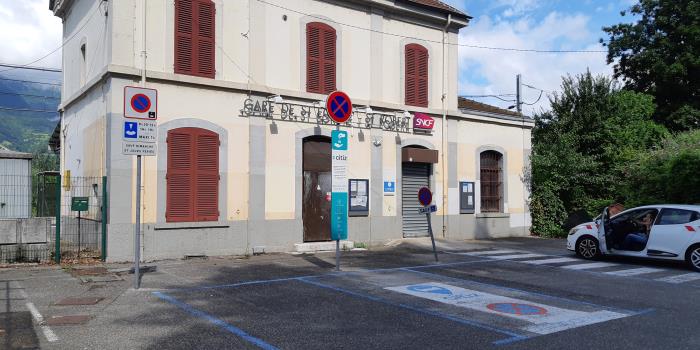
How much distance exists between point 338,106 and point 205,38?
190 inches

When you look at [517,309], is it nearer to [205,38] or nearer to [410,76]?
[205,38]

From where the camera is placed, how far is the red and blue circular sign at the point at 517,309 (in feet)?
25.4

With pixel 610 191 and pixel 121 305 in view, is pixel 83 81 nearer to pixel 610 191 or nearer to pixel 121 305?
pixel 121 305

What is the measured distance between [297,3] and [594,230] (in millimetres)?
10359

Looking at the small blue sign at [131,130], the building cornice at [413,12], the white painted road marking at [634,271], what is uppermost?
the building cornice at [413,12]

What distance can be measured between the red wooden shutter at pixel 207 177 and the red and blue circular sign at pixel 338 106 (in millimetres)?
4081

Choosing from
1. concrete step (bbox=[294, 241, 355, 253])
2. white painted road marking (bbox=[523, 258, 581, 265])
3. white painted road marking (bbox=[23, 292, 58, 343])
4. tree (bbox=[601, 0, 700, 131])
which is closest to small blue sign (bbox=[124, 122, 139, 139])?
white painted road marking (bbox=[23, 292, 58, 343])

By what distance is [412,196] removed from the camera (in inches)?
723

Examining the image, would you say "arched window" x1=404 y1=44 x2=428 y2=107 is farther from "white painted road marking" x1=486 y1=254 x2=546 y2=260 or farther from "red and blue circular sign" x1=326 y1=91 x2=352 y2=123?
"red and blue circular sign" x1=326 y1=91 x2=352 y2=123

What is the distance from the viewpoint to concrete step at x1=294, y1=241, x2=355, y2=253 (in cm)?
1506

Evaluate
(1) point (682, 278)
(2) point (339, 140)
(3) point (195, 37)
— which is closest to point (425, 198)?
(2) point (339, 140)

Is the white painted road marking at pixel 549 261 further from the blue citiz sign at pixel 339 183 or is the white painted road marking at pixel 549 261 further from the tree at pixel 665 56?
the tree at pixel 665 56

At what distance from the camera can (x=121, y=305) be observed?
800cm

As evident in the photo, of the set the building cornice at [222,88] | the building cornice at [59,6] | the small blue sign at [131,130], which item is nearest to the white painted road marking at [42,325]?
the small blue sign at [131,130]
